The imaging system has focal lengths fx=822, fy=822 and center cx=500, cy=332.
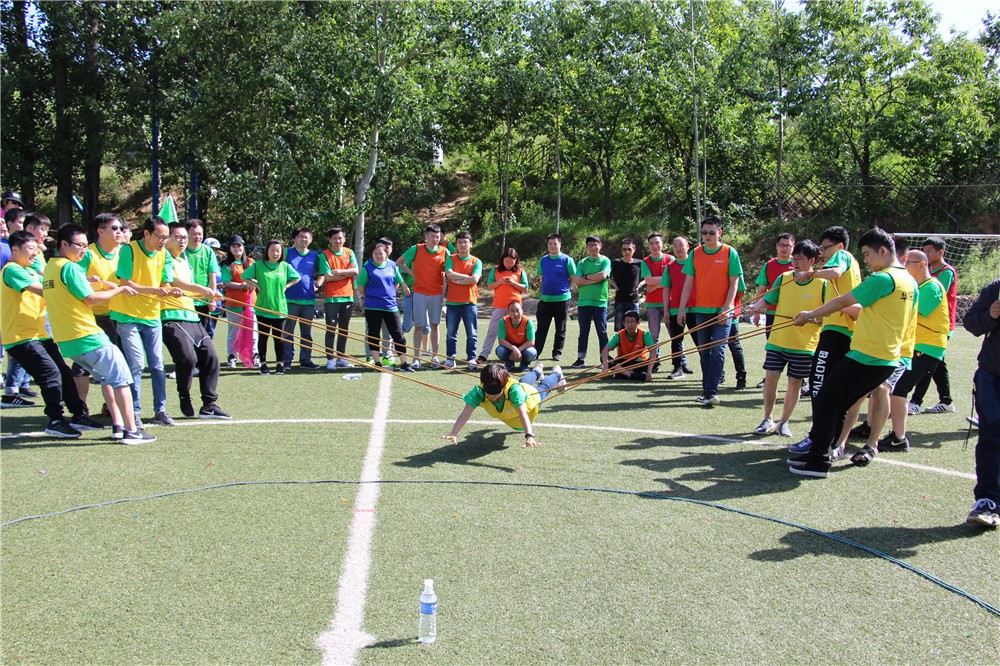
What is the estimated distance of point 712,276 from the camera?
9.36m

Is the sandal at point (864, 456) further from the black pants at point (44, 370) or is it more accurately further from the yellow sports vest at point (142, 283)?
the black pants at point (44, 370)

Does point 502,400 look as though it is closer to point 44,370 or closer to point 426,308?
point 44,370

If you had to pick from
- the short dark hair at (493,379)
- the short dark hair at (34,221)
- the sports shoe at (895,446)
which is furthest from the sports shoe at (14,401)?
the sports shoe at (895,446)

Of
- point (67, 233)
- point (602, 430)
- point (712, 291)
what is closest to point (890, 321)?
point (602, 430)

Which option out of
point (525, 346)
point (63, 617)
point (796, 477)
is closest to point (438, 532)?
point (63, 617)

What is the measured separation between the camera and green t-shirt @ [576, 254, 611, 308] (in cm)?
1179

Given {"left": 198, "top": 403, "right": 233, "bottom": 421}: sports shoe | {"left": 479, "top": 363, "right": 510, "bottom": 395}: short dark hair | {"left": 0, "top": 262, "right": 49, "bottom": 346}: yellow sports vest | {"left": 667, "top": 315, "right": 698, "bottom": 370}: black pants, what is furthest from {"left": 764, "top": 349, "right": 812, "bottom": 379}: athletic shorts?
{"left": 0, "top": 262, "right": 49, "bottom": 346}: yellow sports vest

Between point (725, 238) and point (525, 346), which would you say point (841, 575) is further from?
point (725, 238)

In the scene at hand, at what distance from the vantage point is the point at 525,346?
38.8 feet

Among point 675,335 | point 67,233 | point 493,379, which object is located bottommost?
point 493,379

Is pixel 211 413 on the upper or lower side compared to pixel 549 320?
lower

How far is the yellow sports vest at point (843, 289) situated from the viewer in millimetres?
7059

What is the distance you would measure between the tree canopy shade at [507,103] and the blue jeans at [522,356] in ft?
43.0

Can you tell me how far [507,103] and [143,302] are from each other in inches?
789
